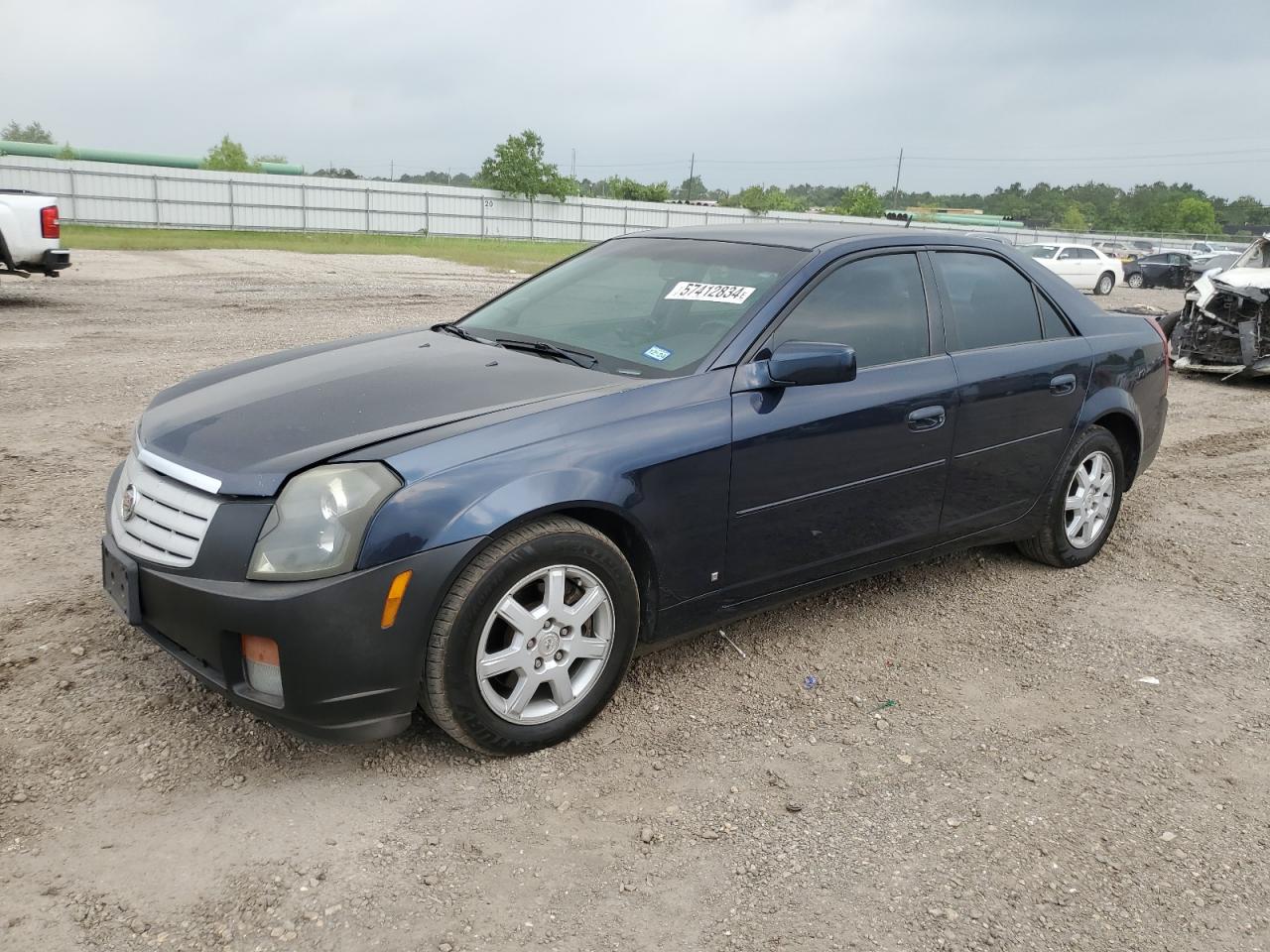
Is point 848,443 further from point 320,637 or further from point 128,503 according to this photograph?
point 128,503

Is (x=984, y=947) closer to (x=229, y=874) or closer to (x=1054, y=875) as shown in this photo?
(x=1054, y=875)

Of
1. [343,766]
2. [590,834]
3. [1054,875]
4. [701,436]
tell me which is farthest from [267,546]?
[1054,875]

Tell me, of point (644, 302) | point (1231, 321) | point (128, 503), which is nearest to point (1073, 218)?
point (1231, 321)

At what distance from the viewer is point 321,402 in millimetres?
3209

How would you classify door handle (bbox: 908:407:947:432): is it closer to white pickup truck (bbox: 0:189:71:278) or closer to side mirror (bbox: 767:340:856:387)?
side mirror (bbox: 767:340:856:387)

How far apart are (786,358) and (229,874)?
2222mm

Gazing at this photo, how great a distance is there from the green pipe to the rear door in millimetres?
49747

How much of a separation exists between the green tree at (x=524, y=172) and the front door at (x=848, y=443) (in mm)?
47905

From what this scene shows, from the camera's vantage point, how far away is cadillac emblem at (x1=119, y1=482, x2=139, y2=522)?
301cm

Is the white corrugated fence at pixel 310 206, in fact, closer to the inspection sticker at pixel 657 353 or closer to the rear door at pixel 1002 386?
the rear door at pixel 1002 386

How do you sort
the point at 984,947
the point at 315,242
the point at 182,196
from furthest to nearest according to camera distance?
the point at 182,196 < the point at 315,242 < the point at 984,947

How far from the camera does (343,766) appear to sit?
2980 millimetres

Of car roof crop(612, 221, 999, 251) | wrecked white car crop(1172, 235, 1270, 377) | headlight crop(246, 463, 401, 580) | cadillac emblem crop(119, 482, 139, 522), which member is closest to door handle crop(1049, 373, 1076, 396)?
car roof crop(612, 221, 999, 251)

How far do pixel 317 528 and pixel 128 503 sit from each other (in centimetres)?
83
